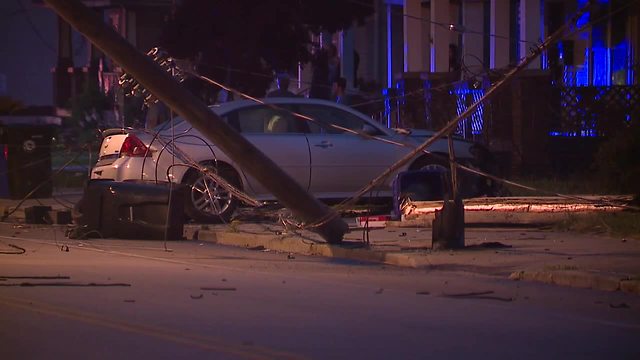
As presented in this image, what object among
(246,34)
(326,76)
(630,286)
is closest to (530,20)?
(326,76)

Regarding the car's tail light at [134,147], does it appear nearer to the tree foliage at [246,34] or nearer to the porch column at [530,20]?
the tree foliage at [246,34]

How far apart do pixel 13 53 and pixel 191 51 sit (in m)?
19.3

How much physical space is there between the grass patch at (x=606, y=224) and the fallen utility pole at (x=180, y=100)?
361 cm

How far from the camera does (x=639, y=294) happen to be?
28.2 ft

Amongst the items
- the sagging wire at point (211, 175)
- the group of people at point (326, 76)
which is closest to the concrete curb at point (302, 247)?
the sagging wire at point (211, 175)

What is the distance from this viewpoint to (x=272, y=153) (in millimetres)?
14406

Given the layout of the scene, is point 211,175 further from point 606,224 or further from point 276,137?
point 606,224

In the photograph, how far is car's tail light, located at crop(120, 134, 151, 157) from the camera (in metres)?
13.9

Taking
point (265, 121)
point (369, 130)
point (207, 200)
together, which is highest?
point (265, 121)

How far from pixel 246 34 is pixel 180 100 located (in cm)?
1144

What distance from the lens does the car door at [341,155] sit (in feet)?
48.6

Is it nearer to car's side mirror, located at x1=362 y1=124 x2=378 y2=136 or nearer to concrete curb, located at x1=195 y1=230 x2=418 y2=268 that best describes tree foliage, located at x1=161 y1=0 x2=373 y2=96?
car's side mirror, located at x1=362 y1=124 x2=378 y2=136

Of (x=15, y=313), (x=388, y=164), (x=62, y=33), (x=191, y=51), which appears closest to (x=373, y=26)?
(x=191, y=51)

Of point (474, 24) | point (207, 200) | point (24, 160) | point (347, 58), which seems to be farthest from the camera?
point (347, 58)
